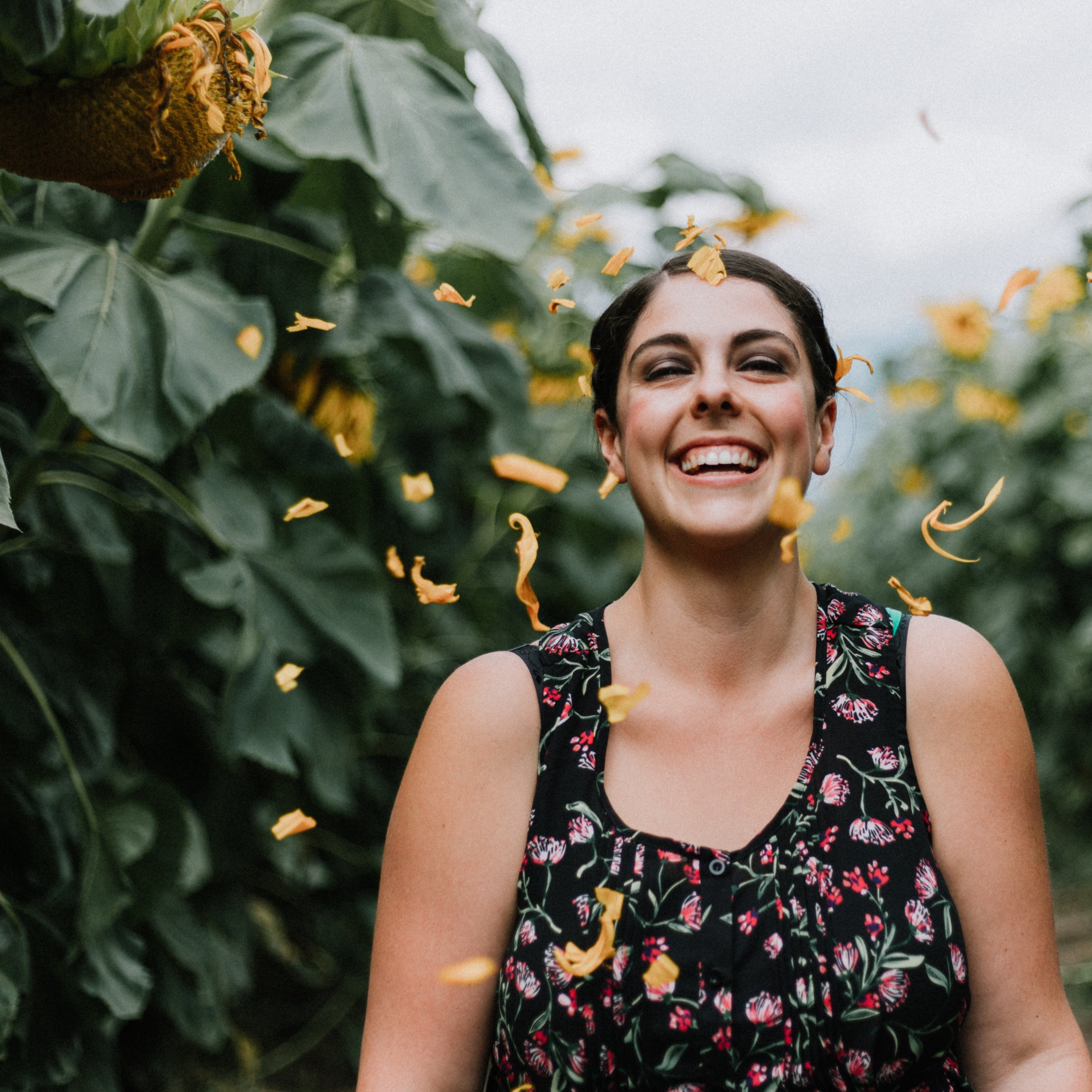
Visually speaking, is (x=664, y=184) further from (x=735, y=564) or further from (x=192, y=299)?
(x=735, y=564)

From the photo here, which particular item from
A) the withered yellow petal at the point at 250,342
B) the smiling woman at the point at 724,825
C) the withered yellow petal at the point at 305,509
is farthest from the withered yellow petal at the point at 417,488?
the smiling woman at the point at 724,825

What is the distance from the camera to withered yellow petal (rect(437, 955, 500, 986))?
1.20 meters

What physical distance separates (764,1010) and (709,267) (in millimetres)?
758

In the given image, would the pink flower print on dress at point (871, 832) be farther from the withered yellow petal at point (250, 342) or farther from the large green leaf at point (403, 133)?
the withered yellow petal at point (250, 342)

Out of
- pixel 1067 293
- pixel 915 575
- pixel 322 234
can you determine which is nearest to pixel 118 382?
pixel 322 234

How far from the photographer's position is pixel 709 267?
51.9 inches

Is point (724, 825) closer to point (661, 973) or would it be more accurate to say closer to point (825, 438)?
point (661, 973)

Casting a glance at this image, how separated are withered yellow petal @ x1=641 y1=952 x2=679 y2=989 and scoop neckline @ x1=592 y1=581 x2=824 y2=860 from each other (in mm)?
106

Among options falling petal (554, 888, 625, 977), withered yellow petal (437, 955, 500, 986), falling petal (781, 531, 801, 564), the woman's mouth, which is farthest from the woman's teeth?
withered yellow petal (437, 955, 500, 986)

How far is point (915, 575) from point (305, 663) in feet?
8.83

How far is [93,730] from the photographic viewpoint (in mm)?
1714

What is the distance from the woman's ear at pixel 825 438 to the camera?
54.2 inches

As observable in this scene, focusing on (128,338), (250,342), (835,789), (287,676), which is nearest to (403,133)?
(250,342)

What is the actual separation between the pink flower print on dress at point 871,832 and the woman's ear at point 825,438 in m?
0.39
